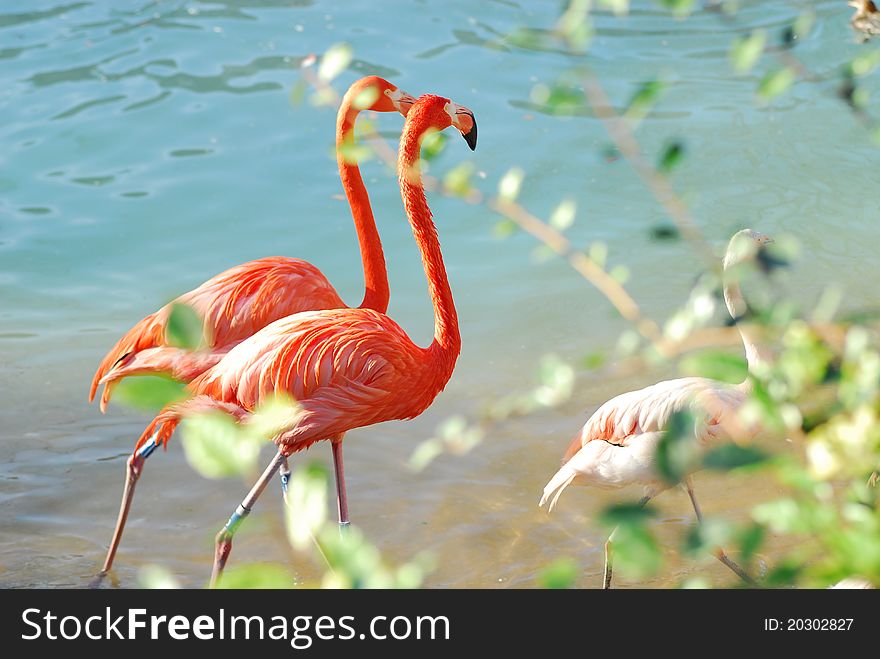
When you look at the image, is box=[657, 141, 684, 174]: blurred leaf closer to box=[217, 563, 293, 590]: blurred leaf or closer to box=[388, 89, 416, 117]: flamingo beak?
box=[217, 563, 293, 590]: blurred leaf

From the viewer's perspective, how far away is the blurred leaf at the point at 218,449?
2.90 feet

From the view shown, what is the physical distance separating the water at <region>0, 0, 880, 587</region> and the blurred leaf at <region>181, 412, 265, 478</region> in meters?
2.59

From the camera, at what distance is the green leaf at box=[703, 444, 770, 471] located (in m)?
0.87

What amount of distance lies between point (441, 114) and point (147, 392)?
2236 mm

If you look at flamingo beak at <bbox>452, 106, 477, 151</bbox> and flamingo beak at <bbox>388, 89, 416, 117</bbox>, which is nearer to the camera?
flamingo beak at <bbox>452, 106, 477, 151</bbox>

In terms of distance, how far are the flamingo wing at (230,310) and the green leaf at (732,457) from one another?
7.99 ft

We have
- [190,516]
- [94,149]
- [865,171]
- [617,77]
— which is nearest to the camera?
[190,516]

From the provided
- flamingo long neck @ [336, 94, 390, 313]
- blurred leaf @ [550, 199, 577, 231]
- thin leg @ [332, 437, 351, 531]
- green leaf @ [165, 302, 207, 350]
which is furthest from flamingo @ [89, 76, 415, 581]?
green leaf @ [165, 302, 207, 350]

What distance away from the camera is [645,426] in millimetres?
3096

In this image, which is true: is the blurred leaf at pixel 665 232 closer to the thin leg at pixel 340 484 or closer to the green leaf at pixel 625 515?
the green leaf at pixel 625 515
